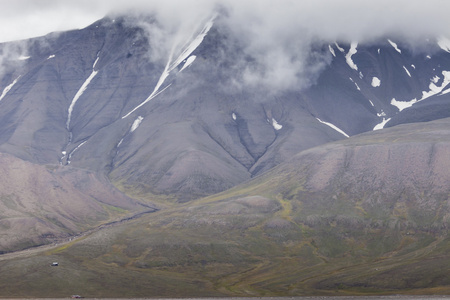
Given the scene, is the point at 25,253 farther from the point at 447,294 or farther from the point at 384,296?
the point at 447,294

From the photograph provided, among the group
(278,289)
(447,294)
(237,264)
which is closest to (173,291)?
(278,289)

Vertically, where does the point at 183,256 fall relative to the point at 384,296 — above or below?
above

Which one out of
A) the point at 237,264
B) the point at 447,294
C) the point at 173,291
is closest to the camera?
the point at 447,294

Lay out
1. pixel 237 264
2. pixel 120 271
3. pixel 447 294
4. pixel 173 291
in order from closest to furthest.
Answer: pixel 447 294 → pixel 173 291 → pixel 120 271 → pixel 237 264

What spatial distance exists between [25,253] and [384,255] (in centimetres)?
9500

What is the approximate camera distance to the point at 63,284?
160625mm

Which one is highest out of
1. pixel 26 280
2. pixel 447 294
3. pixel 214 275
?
pixel 26 280

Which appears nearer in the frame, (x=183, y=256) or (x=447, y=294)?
(x=447, y=294)

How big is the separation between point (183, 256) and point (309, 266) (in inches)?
1301

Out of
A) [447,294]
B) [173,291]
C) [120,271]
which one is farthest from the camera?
[120,271]

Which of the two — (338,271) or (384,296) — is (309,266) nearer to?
(338,271)

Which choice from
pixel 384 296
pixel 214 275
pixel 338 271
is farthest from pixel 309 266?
pixel 384 296

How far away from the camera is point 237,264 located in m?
193

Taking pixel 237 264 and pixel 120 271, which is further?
pixel 237 264
